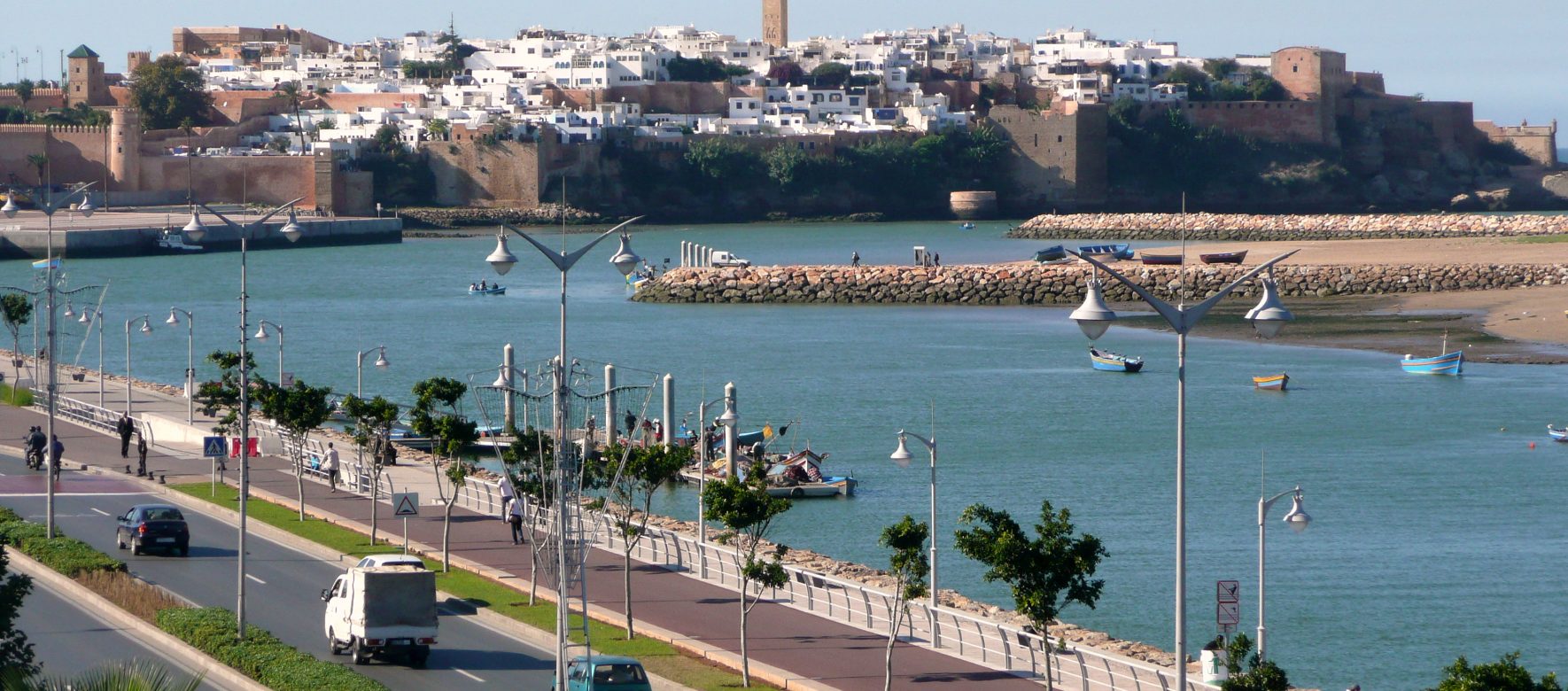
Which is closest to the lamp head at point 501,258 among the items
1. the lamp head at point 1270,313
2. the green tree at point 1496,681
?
the lamp head at point 1270,313

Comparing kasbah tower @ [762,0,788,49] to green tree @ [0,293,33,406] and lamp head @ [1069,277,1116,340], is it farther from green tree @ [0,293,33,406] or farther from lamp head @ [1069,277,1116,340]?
lamp head @ [1069,277,1116,340]

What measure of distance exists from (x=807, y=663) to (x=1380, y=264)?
47173mm

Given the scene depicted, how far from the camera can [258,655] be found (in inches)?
613

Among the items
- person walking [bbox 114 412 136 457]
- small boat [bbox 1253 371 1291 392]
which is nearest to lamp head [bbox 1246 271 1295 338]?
person walking [bbox 114 412 136 457]

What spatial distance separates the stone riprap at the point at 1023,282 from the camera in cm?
5722

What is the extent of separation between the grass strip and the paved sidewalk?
294mm

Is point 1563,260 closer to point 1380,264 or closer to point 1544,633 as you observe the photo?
point 1380,264

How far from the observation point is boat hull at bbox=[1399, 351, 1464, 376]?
39.9 metres

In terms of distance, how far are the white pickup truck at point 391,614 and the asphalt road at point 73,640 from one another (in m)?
1.17

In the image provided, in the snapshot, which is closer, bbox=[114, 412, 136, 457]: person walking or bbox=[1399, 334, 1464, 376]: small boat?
bbox=[114, 412, 136, 457]: person walking

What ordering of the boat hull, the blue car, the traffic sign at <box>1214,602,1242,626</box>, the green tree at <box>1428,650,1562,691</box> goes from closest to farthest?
1. the green tree at <box>1428,650,1562,691</box>
2. the blue car
3. the traffic sign at <box>1214,602,1242,626</box>
4. the boat hull

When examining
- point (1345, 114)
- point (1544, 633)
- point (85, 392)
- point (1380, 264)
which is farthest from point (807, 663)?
point (1345, 114)

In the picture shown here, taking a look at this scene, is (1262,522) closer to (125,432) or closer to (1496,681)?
(1496,681)

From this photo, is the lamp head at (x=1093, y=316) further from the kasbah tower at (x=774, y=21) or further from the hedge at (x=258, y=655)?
the kasbah tower at (x=774, y=21)
